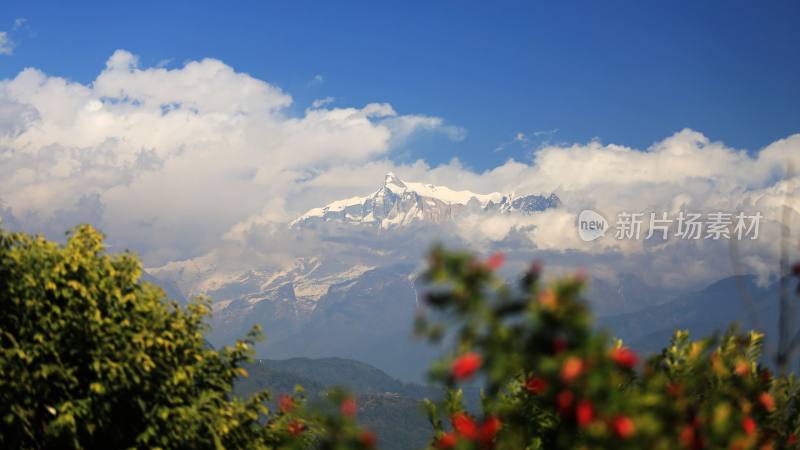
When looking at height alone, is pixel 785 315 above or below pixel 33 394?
above

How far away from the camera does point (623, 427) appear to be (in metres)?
4.50

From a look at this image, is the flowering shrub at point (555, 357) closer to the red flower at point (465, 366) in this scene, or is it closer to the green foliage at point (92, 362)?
the red flower at point (465, 366)

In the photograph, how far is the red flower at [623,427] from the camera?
4488 mm

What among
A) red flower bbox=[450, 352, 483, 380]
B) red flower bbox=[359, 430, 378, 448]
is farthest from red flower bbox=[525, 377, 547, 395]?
red flower bbox=[359, 430, 378, 448]

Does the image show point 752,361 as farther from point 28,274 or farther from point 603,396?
point 28,274

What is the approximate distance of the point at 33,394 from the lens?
15.0 metres

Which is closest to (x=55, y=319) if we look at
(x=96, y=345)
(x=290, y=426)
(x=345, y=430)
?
(x=96, y=345)

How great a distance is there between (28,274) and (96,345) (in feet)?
7.20

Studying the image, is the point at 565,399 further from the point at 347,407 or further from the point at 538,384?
the point at 347,407

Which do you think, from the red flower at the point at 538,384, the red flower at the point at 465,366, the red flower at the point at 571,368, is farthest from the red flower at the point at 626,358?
the red flower at the point at 465,366

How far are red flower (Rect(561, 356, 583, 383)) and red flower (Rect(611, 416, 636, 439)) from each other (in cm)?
46

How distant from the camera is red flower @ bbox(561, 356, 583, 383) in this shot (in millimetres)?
4320

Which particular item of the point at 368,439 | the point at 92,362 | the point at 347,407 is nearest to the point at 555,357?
the point at 368,439

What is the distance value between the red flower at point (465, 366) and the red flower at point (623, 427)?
0.93 meters
